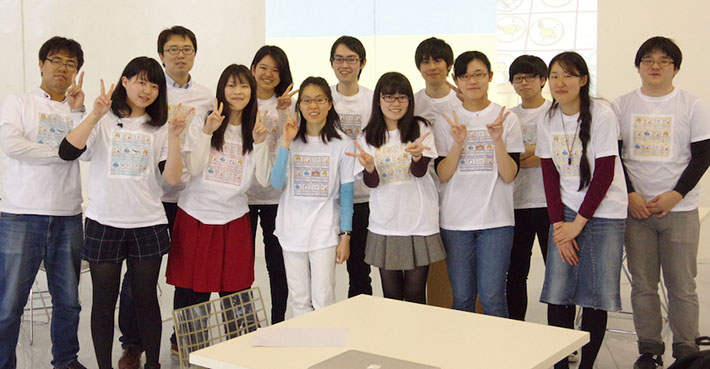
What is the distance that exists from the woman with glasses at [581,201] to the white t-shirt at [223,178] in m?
1.33

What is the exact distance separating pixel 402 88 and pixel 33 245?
1801 millimetres

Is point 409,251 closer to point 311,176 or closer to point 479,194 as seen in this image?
point 479,194

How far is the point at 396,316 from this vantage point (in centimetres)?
197

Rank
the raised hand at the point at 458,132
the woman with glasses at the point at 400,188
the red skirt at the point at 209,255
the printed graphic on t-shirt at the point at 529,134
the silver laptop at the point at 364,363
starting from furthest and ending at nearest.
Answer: the printed graphic on t-shirt at the point at 529,134
the red skirt at the point at 209,255
the woman with glasses at the point at 400,188
the raised hand at the point at 458,132
the silver laptop at the point at 364,363

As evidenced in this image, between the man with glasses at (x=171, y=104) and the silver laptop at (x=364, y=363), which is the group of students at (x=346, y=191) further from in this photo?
the silver laptop at (x=364, y=363)

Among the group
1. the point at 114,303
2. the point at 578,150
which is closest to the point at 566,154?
the point at 578,150

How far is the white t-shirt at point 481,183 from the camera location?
9.89 ft

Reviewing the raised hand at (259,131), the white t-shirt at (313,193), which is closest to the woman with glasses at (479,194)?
the white t-shirt at (313,193)

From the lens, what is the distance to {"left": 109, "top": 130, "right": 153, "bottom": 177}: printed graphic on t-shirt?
9.53 ft

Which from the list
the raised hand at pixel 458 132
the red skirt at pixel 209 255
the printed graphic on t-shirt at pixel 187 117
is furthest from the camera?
the printed graphic on t-shirt at pixel 187 117

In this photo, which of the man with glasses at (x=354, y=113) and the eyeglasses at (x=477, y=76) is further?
the man with glasses at (x=354, y=113)

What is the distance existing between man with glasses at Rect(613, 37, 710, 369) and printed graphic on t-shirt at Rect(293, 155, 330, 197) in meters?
1.40

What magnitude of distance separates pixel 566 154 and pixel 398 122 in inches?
30.0

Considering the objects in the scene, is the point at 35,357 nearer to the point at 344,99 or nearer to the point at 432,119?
the point at 344,99
